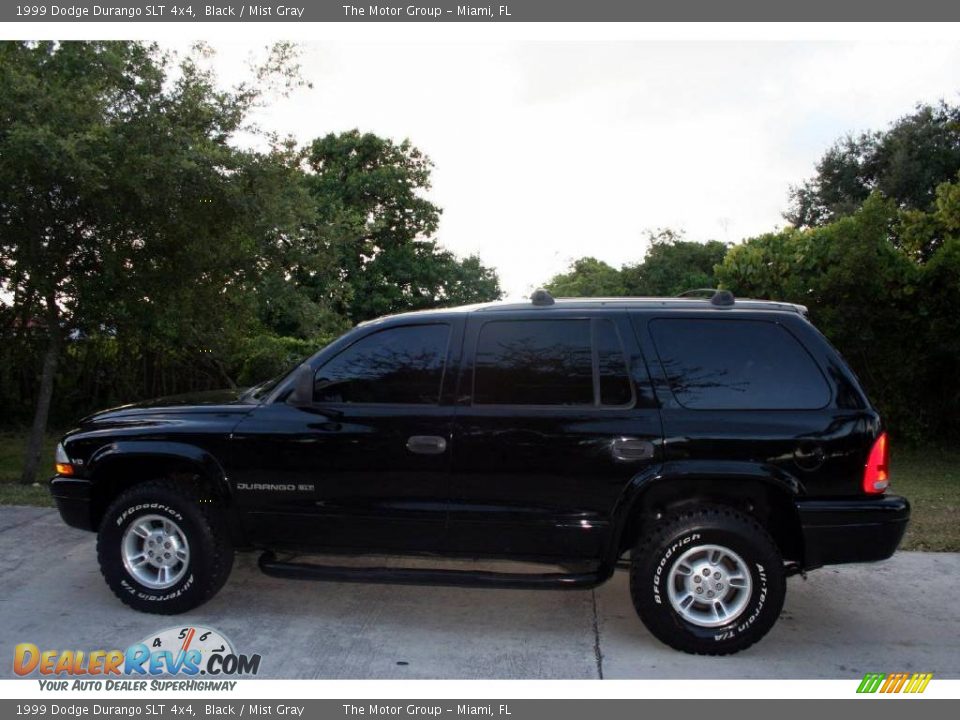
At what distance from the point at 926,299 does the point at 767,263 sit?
1.87 metres

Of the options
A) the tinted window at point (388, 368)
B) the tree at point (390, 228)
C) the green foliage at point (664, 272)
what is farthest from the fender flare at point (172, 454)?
the tree at point (390, 228)

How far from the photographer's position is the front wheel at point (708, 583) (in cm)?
434

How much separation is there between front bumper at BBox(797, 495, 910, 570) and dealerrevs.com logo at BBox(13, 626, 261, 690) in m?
2.89

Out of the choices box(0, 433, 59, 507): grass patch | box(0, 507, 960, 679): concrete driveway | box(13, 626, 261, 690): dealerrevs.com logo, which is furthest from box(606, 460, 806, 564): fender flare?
box(0, 433, 59, 507): grass patch

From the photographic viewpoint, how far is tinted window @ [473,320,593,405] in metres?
4.62

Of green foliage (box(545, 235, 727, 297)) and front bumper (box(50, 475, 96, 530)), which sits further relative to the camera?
green foliage (box(545, 235, 727, 297))

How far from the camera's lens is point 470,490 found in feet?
15.1

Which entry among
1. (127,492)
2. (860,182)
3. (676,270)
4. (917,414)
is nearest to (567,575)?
(127,492)

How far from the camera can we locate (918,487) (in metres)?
8.91

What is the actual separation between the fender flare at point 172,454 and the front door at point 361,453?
9 cm

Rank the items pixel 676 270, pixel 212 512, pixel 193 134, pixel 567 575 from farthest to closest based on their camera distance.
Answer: pixel 676 270
pixel 193 134
pixel 212 512
pixel 567 575

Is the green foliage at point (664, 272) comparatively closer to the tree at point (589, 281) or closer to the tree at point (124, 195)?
the tree at point (589, 281)

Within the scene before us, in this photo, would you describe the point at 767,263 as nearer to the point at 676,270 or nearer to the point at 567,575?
the point at 567,575

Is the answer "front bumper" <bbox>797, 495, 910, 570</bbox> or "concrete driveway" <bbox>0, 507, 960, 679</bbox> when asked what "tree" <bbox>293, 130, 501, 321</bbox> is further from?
"front bumper" <bbox>797, 495, 910, 570</bbox>
